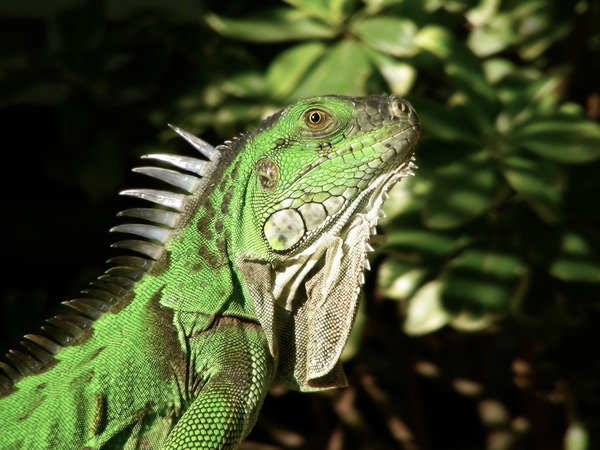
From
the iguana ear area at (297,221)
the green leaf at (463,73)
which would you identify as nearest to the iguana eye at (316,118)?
the iguana ear area at (297,221)

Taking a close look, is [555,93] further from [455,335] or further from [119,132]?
[119,132]

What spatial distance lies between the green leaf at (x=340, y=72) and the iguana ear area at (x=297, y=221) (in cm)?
70

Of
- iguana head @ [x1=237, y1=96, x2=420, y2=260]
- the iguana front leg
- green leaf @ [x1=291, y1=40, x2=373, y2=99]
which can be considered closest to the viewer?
the iguana front leg

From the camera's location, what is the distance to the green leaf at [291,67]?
84.8 inches

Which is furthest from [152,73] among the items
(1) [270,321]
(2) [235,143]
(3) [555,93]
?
(1) [270,321]

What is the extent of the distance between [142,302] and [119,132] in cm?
171

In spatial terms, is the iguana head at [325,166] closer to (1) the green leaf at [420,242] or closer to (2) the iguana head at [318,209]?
(2) the iguana head at [318,209]

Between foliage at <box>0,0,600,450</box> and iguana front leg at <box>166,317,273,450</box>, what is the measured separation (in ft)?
2.30

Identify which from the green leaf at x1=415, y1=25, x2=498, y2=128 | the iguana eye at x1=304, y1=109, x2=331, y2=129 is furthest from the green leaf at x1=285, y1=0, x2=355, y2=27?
the iguana eye at x1=304, y1=109, x2=331, y2=129

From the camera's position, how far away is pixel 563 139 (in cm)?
194

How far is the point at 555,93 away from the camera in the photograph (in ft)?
7.77

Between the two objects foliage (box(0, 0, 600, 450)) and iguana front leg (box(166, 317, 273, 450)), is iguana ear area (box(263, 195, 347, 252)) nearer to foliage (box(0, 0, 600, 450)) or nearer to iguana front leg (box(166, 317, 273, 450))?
iguana front leg (box(166, 317, 273, 450))

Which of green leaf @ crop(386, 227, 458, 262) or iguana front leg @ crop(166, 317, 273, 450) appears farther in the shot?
green leaf @ crop(386, 227, 458, 262)

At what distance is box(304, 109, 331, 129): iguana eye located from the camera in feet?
4.52
